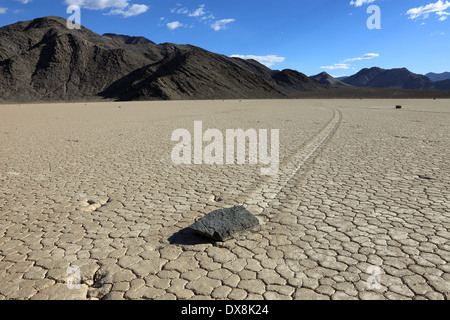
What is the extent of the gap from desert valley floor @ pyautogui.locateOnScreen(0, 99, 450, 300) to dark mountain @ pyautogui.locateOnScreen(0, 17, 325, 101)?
54.2 meters

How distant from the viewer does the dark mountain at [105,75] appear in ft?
210

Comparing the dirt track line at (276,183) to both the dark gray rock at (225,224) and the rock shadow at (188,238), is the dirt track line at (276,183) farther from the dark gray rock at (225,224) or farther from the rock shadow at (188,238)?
the rock shadow at (188,238)

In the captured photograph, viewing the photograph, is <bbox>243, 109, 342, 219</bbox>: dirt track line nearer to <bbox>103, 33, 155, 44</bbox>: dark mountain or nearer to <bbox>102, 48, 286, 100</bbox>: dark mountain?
<bbox>102, 48, 286, 100</bbox>: dark mountain

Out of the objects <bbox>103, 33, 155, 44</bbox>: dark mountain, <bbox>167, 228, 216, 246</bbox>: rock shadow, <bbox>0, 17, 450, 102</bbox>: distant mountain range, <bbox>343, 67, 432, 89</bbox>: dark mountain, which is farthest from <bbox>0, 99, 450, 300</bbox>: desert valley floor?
<bbox>343, 67, 432, 89</bbox>: dark mountain

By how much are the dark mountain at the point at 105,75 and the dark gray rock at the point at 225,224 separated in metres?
56.9

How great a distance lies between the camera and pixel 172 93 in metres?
60.8

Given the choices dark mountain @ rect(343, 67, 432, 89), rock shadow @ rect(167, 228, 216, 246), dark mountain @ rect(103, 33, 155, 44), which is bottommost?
rock shadow @ rect(167, 228, 216, 246)

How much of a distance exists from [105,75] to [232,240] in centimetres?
7649

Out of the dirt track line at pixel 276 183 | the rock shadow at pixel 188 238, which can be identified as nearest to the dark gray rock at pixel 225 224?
the rock shadow at pixel 188 238

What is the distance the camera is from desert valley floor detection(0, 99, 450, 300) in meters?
2.96

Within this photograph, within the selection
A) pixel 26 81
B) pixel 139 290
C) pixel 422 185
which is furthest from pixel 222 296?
pixel 26 81

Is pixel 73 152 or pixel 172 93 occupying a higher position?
pixel 172 93
